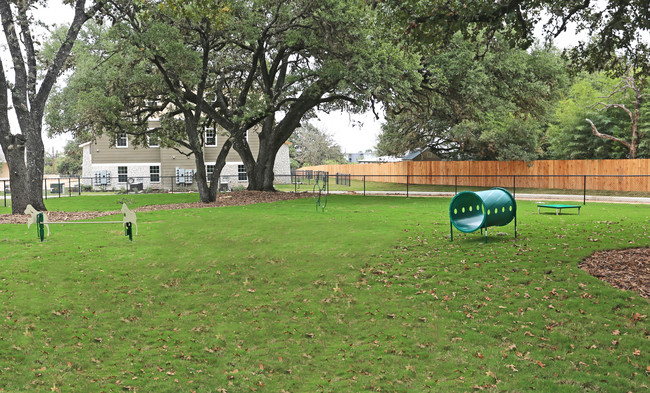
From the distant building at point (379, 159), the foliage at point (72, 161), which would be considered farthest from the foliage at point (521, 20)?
the foliage at point (72, 161)

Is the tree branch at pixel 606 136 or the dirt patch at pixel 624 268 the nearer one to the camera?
the dirt patch at pixel 624 268

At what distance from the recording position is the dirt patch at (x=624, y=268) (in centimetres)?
929

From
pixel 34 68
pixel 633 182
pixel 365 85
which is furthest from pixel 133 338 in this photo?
pixel 633 182

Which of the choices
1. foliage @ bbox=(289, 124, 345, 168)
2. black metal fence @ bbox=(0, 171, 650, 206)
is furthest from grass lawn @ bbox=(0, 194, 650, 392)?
foliage @ bbox=(289, 124, 345, 168)

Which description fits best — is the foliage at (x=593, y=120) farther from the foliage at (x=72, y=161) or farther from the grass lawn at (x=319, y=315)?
the foliage at (x=72, y=161)

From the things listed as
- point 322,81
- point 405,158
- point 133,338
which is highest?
point 322,81

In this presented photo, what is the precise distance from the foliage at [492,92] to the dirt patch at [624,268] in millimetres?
12309

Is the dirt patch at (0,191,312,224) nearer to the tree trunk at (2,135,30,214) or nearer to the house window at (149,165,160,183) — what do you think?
the tree trunk at (2,135,30,214)

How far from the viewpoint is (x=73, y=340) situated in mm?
7762

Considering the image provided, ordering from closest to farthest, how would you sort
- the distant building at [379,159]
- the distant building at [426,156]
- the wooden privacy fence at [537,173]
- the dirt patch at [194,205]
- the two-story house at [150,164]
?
Answer: 1. the dirt patch at [194,205]
2. the wooden privacy fence at [537,173]
3. the two-story house at [150,164]
4. the distant building at [426,156]
5. the distant building at [379,159]

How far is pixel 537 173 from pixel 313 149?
182 feet

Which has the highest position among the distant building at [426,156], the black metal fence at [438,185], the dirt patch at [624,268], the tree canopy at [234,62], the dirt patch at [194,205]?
the tree canopy at [234,62]

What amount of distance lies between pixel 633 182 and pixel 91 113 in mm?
30868

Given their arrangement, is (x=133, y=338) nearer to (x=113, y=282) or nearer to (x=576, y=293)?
(x=113, y=282)
